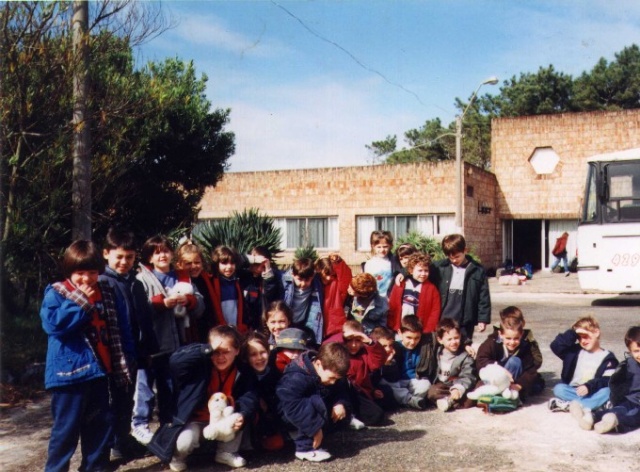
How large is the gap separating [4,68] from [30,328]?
11.7ft

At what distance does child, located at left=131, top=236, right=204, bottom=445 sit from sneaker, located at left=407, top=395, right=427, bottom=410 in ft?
7.05

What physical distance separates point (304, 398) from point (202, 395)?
0.75 m

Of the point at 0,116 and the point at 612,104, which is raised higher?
the point at 612,104

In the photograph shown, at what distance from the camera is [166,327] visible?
5230 mm

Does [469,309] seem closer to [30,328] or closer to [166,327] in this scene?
[166,327]

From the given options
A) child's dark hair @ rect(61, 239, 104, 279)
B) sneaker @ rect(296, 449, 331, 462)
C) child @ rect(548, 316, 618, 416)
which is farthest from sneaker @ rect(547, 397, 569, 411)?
child's dark hair @ rect(61, 239, 104, 279)

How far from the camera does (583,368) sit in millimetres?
5984

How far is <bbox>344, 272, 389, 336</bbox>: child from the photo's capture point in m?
6.38

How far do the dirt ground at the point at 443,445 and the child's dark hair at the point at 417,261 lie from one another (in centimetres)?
142

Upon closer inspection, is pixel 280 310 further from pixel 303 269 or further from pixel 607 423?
pixel 607 423

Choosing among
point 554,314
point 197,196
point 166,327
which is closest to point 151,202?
point 197,196

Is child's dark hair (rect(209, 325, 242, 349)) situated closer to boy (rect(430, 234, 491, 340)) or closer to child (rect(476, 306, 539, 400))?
child (rect(476, 306, 539, 400))

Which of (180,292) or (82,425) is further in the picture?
(180,292)

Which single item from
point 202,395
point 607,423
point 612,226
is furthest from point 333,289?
point 612,226
